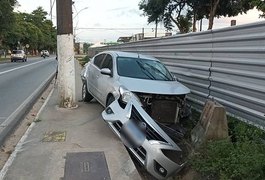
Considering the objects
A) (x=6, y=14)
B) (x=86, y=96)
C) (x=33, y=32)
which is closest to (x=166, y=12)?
(x=6, y=14)

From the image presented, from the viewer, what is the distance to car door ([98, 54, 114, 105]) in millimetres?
9167

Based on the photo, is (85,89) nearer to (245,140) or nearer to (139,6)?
A: (245,140)

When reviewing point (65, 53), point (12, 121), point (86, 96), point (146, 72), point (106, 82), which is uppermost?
point (65, 53)

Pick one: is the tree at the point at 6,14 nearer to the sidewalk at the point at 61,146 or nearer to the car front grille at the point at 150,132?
the sidewalk at the point at 61,146

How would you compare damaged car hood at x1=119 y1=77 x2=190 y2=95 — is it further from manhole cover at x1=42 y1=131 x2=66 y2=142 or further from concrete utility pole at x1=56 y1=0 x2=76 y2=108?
concrete utility pole at x1=56 y1=0 x2=76 y2=108

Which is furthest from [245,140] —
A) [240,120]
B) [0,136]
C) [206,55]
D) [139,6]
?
[139,6]

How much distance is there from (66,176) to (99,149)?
1443 mm

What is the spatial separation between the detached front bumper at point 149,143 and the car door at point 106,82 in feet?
8.05

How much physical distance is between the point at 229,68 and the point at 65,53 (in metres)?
4.87

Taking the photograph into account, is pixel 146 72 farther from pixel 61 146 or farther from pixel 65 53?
pixel 61 146

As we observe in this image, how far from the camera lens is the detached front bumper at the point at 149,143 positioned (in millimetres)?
5910

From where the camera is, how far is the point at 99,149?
7039mm

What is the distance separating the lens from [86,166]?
6078 millimetres

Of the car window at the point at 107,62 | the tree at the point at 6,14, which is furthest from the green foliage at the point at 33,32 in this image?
the car window at the point at 107,62
